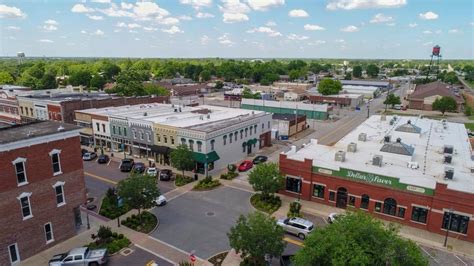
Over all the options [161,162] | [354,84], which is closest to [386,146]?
[161,162]

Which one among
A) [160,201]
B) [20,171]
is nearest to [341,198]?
[160,201]

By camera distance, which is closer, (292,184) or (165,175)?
(292,184)

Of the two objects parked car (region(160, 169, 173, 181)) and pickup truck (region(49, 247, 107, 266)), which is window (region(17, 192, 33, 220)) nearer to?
pickup truck (region(49, 247, 107, 266))

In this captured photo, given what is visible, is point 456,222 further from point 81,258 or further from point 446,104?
point 446,104

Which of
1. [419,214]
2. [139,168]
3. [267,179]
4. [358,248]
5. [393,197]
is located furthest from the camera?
[139,168]

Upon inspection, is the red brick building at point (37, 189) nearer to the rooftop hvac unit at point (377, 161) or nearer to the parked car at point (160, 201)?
the parked car at point (160, 201)

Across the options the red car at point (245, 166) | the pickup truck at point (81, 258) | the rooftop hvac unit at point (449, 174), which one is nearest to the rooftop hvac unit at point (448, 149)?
the rooftop hvac unit at point (449, 174)

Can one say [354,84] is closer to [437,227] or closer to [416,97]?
[416,97]
